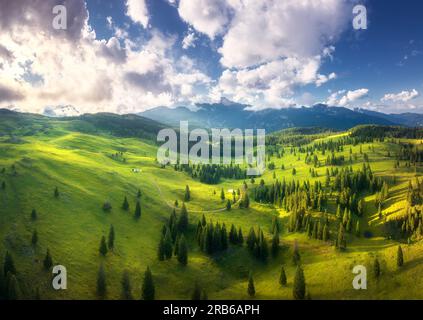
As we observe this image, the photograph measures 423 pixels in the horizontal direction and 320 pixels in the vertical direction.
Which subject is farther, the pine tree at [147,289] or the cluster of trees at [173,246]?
the cluster of trees at [173,246]

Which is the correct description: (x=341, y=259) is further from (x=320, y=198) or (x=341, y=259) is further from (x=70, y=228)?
(x=70, y=228)

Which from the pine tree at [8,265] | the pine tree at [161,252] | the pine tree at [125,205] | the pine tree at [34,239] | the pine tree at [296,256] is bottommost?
the pine tree at [296,256]

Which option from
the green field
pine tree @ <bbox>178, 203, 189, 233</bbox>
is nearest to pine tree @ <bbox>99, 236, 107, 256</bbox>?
the green field

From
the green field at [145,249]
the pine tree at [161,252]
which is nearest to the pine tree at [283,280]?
the green field at [145,249]

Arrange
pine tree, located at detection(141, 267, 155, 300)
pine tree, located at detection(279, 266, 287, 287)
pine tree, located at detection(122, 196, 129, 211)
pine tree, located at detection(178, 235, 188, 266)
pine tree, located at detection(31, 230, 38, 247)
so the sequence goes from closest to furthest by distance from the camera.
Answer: pine tree, located at detection(141, 267, 155, 300) → pine tree, located at detection(31, 230, 38, 247) → pine tree, located at detection(279, 266, 287, 287) → pine tree, located at detection(178, 235, 188, 266) → pine tree, located at detection(122, 196, 129, 211)

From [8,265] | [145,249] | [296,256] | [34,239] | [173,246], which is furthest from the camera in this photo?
[173,246]

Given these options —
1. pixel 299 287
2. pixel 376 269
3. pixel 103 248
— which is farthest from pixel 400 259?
pixel 103 248

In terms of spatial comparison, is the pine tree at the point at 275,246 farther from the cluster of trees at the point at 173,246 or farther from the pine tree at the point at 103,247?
the pine tree at the point at 103,247

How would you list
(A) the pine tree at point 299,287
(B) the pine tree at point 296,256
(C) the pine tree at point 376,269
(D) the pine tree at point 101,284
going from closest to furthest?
(D) the pine tree at point 101,284
(A) the pine tree at point 299,287
(C) the pine tree at point 376,269
(B) the pine tree at point 296,256

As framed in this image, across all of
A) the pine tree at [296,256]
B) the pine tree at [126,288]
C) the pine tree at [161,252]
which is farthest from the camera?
the pine tree at [296,256]

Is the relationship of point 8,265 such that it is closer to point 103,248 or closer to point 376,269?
point 103,248

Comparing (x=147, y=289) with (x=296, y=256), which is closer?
(x=147, y=289)

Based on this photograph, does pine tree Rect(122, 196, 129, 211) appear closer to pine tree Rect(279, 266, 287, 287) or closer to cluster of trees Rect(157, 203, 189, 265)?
cluster of trees Rect(157, 203, 189, 265)
